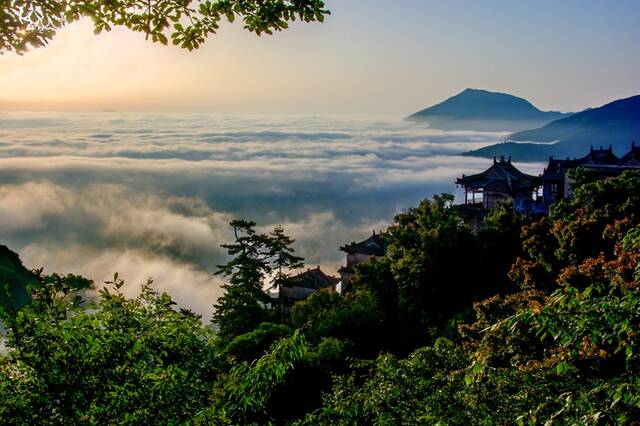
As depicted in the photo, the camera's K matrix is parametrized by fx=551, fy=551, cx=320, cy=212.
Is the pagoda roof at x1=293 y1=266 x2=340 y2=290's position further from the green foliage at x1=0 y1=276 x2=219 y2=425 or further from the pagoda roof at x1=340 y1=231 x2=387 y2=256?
the green foliage at x1=0 y1=276 x2=219 y2=425

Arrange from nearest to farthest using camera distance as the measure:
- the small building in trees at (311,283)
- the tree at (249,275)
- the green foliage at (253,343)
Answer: the green foliage at (253,343) → the tree at (249,275) → the small building in trees at (311,283)

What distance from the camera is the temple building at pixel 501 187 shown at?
4025 cm

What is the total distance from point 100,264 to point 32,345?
147 m

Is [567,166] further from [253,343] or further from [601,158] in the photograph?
[253,343]

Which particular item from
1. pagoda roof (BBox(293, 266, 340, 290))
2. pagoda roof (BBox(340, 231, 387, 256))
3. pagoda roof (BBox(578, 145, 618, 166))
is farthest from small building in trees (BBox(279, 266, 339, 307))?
pagoda roof (BBox(578, 145, 618, 166))

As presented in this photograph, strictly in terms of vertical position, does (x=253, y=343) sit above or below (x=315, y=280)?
above

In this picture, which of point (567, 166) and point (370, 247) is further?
point (370, 247)

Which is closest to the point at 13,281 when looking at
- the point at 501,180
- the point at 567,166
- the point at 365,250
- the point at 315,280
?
the point at 501,180

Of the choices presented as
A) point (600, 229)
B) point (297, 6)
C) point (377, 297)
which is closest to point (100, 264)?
point (377, 297)

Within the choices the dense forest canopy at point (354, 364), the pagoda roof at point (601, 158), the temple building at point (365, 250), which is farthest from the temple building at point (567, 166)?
the dense forest canopy at point (354, 364)

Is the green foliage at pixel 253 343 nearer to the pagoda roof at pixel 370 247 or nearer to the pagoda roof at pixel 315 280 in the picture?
the pagoda roof at pixel 370 247

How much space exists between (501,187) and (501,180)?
88 centimetres

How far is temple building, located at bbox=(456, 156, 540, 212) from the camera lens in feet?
132

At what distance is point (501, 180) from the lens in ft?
135
